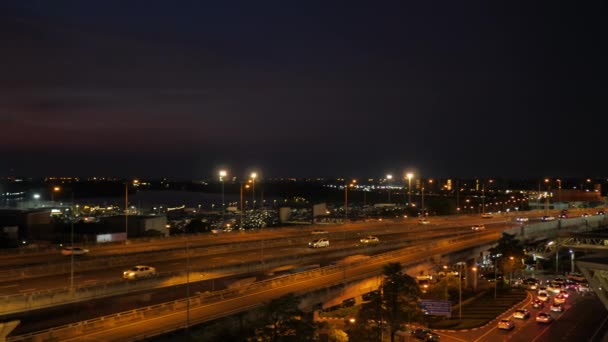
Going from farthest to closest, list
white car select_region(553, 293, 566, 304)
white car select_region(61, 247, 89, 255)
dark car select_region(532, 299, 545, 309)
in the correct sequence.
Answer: white car select_region(553, 293, 566, 304)
dark car select_region(532, 299, 545, 309)
white car select_region(61, 247, 89, 255)

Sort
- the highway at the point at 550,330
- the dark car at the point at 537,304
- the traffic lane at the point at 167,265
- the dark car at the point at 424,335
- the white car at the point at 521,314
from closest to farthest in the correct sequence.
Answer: the traffic lane at the point at 167,265, the dark car at the point at 424,335, the highway at the point at 550,330, the white car at the point at 521,314, the dark car at the point at 537,304

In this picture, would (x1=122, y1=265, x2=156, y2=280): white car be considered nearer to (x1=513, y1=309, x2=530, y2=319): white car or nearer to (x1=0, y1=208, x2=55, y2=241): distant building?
(x1=513, y1=309, x2=530, y2=319): white car

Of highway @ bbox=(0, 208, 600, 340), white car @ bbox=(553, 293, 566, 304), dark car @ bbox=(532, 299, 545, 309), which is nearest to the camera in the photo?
highway @ bbox=(0, 208, 600, 340)

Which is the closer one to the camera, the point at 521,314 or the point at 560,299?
the point at 521,314

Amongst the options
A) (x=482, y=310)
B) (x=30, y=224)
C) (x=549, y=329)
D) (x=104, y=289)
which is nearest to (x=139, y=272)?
(x=104, y=289)

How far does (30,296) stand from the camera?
1061 inches

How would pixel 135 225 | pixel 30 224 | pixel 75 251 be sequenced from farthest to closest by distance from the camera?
pixel 135 225
pixel 30 224
pixel 75 251

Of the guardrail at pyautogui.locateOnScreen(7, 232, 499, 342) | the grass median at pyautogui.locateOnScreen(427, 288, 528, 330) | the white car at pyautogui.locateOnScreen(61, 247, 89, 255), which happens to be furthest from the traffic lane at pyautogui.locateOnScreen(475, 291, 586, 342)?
the white car at pyautogui.locateOnScreen(61, 247, 89, 255)

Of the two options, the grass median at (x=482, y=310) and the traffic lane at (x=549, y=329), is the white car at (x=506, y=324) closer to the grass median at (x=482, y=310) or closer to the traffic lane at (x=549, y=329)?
the traffic lane at (x=549, y=329)

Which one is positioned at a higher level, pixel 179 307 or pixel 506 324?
pixel 179 307

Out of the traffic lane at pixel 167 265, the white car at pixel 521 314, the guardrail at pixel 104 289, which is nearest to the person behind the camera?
the guardrail at pixel 104 289

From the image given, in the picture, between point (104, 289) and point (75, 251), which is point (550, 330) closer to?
point (104, 289)

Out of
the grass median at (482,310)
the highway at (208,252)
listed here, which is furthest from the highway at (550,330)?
the highway at (208,252)

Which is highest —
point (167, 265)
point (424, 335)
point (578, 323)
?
point (167, 265)
